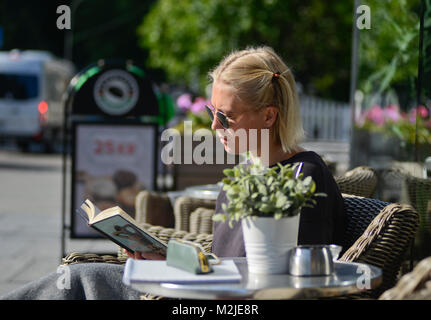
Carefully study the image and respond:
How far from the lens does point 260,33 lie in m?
20.1

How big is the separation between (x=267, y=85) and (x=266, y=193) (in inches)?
23.8

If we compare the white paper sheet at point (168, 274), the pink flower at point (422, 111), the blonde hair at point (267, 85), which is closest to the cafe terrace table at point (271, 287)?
the white paper sheet at point (168, 274)

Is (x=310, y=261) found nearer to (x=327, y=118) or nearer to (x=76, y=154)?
(x=76, y=154)

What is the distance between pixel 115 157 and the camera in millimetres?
5961

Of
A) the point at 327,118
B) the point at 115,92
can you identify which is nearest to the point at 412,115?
the point at 115,92

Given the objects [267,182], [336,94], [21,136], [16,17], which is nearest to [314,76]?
[336,94]

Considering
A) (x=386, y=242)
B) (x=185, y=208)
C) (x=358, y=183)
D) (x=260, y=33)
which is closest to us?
(x=386, y=242)

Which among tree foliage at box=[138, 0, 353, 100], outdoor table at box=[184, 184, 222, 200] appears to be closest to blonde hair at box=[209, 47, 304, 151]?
outdoor table at box=[184, 184, 222, 200]

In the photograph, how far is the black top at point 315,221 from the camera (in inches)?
90.7

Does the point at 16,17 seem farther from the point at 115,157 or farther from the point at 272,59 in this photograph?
the point at 272,59

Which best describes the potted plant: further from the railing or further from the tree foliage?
the railing

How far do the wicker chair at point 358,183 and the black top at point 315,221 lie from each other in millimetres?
673

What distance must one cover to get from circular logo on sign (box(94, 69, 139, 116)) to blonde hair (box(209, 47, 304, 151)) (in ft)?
11.4

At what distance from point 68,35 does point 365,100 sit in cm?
3343
